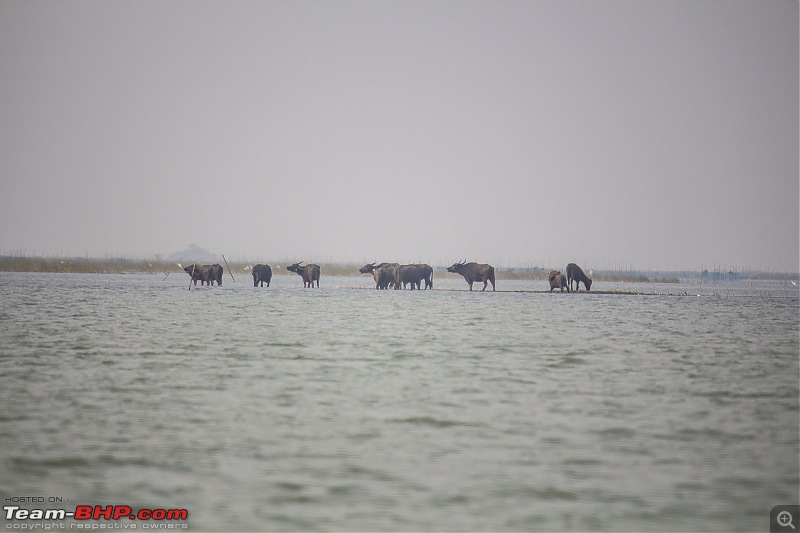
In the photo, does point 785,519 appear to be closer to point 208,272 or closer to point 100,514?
point 100,514

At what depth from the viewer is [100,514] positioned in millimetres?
6891

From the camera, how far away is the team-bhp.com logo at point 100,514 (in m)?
6.81

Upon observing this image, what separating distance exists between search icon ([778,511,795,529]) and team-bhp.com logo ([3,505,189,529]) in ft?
17.0

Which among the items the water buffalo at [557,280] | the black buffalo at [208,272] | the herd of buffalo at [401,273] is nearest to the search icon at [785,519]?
the water buffalo at [557,280]

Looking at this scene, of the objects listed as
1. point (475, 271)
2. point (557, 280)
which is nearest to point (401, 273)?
point (475, 271)

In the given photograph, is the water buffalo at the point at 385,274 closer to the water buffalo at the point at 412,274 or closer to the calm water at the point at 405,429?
the water buffalo at the point at 412,274

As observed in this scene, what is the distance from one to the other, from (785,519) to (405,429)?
4448 mm

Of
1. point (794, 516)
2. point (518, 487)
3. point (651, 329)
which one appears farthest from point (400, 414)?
point (651, 329)

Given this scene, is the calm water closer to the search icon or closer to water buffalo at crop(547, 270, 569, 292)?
the search icon

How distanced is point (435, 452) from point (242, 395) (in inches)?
168

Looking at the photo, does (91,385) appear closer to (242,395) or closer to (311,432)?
(242,395)

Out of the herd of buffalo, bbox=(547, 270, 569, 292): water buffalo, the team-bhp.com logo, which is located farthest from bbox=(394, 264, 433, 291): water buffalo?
the team-bhp.com logo

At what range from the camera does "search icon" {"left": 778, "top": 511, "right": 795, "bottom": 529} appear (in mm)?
6916

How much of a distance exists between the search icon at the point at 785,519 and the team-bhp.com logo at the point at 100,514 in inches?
204
